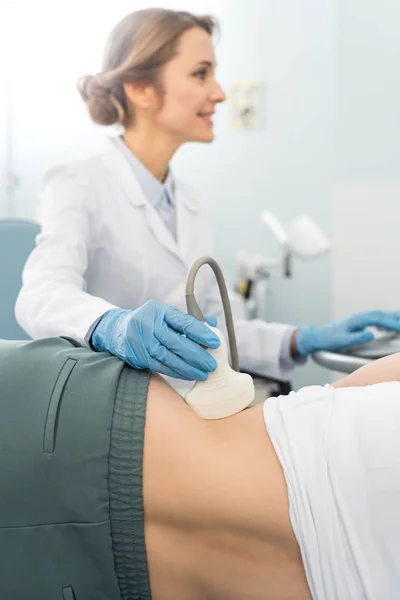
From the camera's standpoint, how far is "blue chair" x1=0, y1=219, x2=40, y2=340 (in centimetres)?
147

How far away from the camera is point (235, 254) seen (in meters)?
2.38

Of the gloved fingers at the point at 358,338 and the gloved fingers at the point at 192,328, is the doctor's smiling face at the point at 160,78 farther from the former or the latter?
the gloved fingers at the point at 192,328

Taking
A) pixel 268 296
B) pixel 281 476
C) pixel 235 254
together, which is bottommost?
pixel 268 296

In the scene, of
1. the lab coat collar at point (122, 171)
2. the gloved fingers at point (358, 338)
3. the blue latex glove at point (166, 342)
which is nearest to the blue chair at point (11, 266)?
Answer: the lab coat collar at point (122, 171)

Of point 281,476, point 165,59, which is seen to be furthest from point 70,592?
point 165,59

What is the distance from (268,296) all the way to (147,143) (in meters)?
0.94

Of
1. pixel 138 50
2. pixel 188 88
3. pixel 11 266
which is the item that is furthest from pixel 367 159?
pixel 11 266

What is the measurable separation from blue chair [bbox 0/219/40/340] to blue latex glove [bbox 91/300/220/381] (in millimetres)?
575

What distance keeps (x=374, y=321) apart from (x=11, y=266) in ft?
2.72

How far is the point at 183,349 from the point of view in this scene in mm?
871

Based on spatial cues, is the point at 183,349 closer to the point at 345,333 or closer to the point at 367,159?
the point at 345,333

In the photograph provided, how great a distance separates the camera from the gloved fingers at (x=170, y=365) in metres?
0.87

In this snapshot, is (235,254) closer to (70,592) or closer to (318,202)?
(318,202)

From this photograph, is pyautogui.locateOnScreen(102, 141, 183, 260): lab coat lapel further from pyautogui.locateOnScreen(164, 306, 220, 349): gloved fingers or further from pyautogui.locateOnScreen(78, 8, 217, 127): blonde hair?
pyautogui.locateOnScreen(164, 306, 220, 349): gloved fingers
